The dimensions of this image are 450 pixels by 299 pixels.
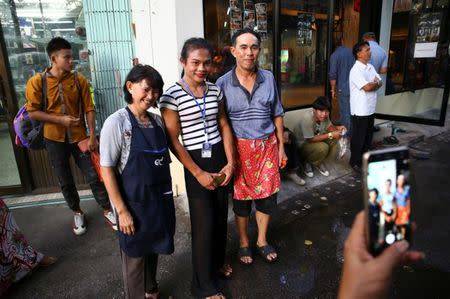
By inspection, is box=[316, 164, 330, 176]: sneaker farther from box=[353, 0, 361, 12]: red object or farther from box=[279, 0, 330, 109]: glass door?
box=[353, 0, 361, 12]: red object

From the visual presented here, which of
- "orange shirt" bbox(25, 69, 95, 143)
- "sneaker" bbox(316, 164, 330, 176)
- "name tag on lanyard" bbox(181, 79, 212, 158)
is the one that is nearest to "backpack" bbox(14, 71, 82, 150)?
"orange shirt" bbox(25, 69, 95, 143)

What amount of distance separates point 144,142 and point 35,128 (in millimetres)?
1823

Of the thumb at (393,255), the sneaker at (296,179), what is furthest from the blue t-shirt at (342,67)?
the thumb at (393,255)

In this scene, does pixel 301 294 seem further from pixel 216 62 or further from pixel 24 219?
pixel 24 219

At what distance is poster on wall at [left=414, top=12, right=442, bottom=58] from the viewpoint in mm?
6488

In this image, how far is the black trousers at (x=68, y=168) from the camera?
128 inches

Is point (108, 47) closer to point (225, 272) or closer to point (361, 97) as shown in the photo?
point (225, 272)

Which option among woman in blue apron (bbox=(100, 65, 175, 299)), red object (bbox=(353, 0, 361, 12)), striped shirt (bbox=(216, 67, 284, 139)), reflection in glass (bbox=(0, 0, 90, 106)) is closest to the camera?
woman in blue apron (bbox=(100, 65, 175, 299))

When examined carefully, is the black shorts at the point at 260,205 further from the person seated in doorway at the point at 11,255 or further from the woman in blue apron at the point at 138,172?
the person seated in doorway at the point at 11,255

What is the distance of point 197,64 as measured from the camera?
216cm

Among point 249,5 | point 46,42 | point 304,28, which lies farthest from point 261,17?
point 46,42

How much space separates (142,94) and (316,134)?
10.5 ft

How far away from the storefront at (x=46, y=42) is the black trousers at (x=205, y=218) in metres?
2.32

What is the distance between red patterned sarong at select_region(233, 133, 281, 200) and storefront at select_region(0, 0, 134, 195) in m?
2.23
